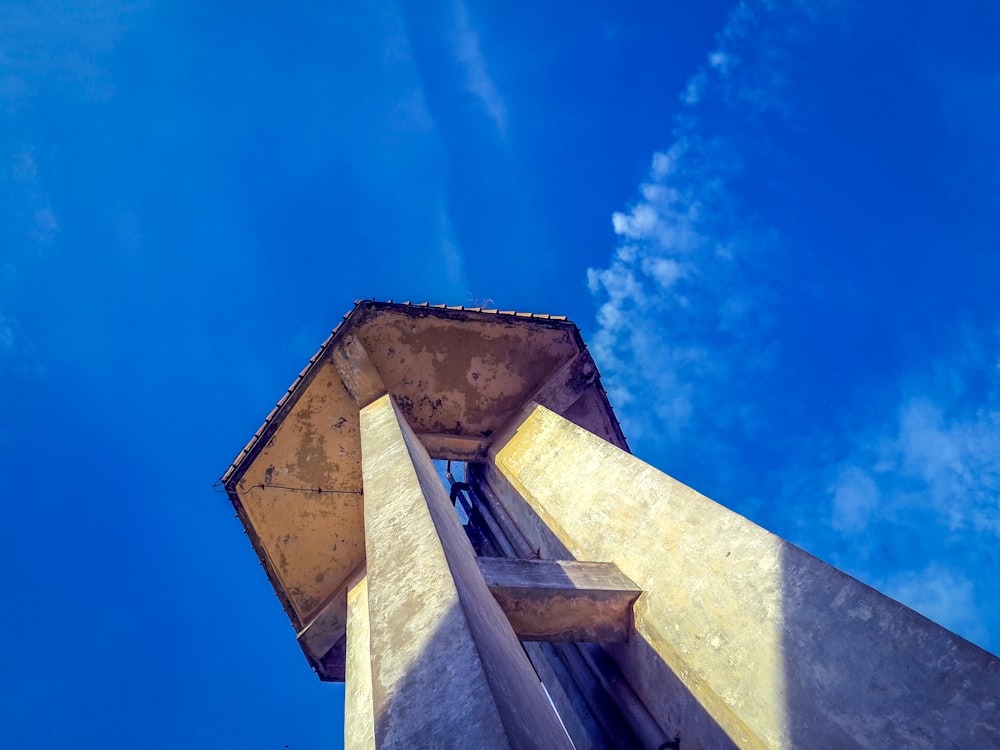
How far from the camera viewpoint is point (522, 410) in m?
8.41

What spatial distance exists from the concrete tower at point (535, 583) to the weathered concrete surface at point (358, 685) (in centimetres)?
3

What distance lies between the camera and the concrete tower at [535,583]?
→ 258cm

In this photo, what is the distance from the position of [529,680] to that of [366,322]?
5.58 m

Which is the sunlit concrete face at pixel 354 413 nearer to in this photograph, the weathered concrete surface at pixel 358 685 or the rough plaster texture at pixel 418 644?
the weathered concrete surface at pixel 358 685

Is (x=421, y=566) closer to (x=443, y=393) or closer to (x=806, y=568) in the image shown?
(x=806, y=568)

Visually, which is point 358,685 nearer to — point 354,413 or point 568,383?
point 354,413

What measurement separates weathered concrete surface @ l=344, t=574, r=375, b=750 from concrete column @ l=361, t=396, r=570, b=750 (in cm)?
169

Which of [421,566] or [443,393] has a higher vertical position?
[443,393]

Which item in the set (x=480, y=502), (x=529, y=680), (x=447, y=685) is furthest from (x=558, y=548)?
(x=447, y=685)

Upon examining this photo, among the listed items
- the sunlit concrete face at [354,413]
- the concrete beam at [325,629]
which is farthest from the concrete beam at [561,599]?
the concrete beam at [325,629]

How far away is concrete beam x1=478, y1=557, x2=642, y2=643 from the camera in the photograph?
4.45 metres

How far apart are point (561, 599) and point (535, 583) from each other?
0.25 meters

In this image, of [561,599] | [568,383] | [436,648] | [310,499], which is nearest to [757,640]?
[561,599]

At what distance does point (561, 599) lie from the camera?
180 inches
